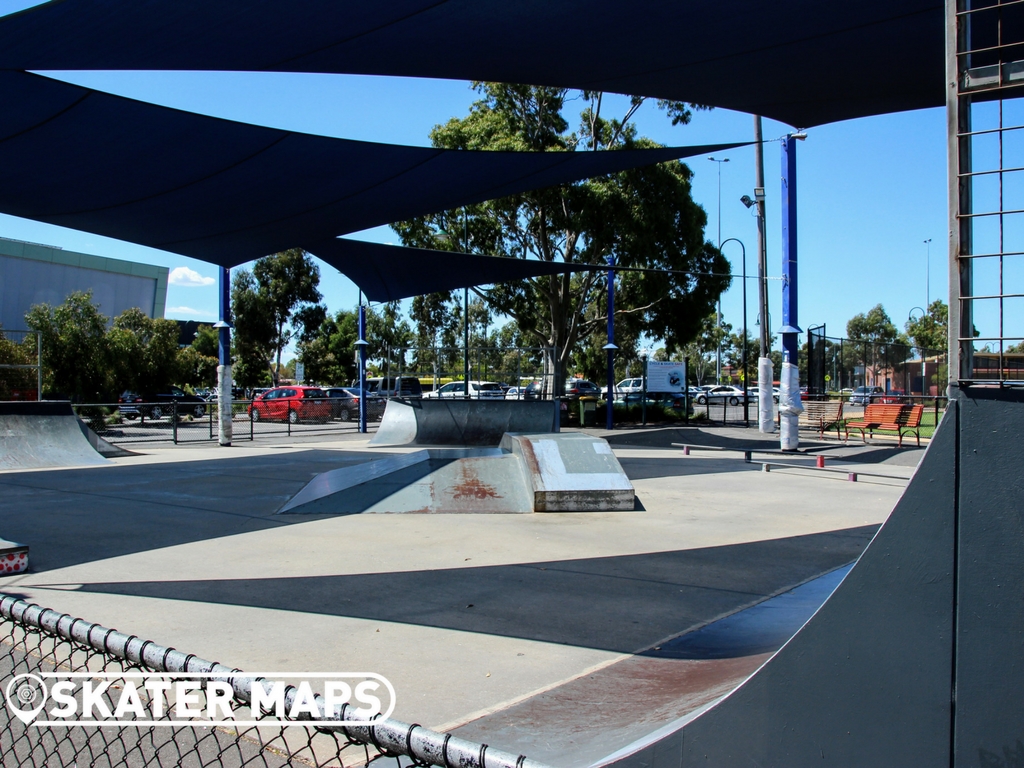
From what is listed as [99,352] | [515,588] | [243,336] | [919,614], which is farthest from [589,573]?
[243,336]

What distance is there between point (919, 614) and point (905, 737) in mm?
329

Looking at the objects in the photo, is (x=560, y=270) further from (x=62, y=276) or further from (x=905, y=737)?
(x=62, y=276)

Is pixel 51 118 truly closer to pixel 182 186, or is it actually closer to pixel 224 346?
pixel 182 186

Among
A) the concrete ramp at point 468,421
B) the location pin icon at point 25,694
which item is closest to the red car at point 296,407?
the concrete ramp at point 468,421

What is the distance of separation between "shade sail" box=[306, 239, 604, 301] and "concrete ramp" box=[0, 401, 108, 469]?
6.39 metres

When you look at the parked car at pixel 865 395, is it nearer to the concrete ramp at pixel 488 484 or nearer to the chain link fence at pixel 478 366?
the chain link fence at pixel 478 366

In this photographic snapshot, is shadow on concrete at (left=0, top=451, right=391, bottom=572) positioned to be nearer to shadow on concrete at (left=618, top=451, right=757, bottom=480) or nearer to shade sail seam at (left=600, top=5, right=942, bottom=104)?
shadow on concrete at (left=618, top=451, right=757, bottom=480)

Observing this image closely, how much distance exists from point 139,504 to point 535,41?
768 centimetres

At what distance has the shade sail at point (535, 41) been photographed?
605 cm

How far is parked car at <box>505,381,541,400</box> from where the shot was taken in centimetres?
2075

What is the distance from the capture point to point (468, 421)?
62.1 feet

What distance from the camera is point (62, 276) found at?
48.5 m

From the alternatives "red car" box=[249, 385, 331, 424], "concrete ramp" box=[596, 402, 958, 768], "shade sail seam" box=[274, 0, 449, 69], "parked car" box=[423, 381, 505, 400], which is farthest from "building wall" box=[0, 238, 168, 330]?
"concrete ramp" box=[596, 402, 958, 768]

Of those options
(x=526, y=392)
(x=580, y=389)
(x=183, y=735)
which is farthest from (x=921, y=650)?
(x=580, y=389)
